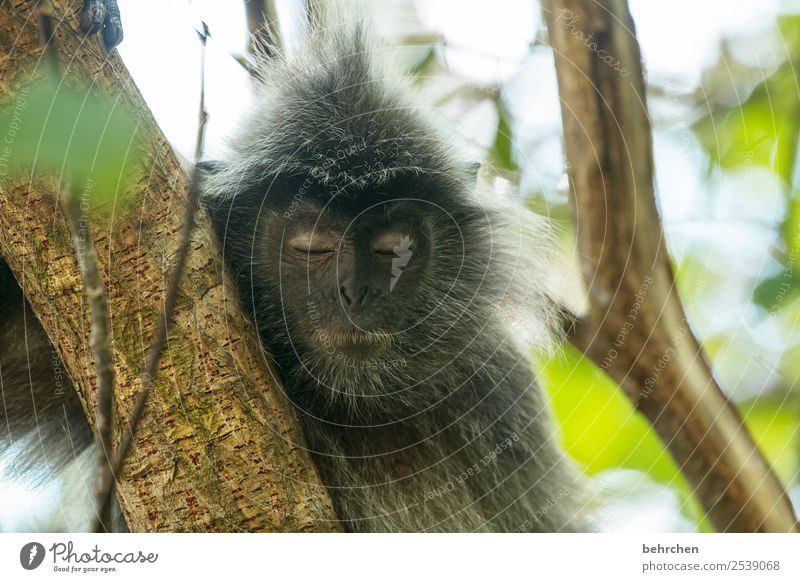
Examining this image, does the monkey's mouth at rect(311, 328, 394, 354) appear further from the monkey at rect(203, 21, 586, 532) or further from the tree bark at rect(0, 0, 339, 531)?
the tree bark at rect(0, 0, 339, 531)

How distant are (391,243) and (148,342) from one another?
0.66m

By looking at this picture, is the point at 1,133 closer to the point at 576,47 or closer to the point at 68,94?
the point at 68,94

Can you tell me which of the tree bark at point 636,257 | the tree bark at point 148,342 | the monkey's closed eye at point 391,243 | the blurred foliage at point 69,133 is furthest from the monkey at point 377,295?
the blurred foliage at point 69,133

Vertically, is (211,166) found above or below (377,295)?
above

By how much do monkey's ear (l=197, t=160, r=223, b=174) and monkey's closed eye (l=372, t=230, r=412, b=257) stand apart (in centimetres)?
41

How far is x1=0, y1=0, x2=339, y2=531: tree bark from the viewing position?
116cm

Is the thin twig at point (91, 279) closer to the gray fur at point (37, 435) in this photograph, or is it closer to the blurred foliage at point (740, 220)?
the gray fur at point (37, 435)

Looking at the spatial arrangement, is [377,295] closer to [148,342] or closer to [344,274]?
[344,274]

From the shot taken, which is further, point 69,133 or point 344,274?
point 344,274

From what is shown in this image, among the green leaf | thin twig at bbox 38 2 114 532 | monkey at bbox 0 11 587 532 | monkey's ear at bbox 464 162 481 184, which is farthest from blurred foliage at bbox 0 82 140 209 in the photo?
the green leaf

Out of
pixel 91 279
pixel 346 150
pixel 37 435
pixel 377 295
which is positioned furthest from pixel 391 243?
pixel 37 435

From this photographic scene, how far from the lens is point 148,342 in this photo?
1178 mm

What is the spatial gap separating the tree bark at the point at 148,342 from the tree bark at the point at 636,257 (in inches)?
37.5

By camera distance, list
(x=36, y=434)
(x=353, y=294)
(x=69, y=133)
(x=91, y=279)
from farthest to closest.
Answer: (x=36, y=434)
(x=353, y=294)
(x=91, y=279)
(x=69, y=133)
